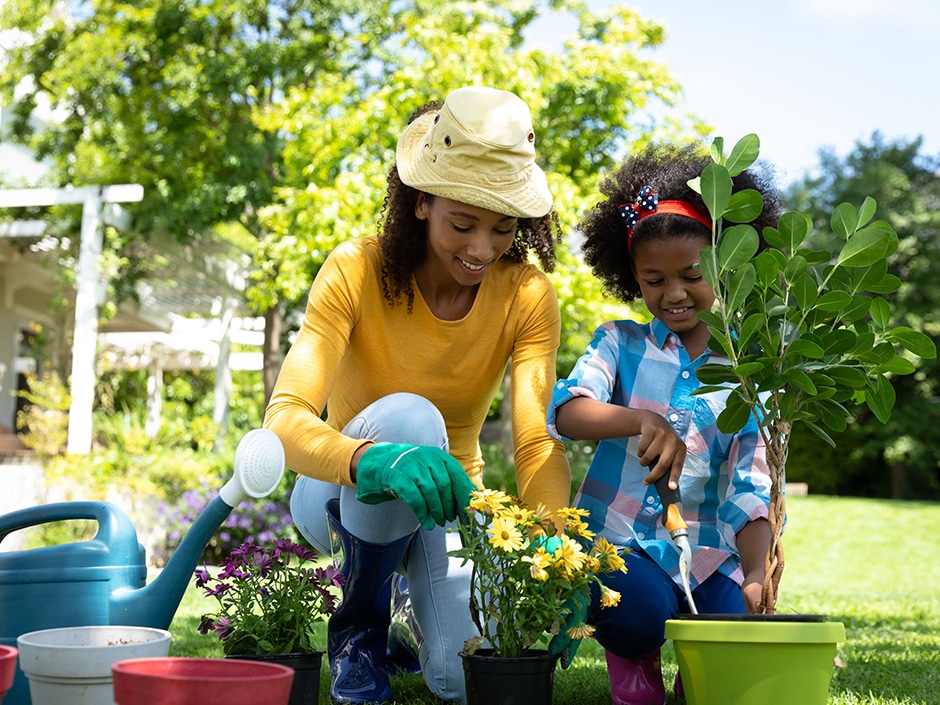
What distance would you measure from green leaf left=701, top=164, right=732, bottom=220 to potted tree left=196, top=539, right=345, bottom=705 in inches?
40.2

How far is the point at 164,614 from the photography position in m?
1.62

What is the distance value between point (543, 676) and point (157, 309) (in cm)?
1189

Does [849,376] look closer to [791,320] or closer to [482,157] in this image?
[791,320]

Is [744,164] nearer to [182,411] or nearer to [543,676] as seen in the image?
[543,676]

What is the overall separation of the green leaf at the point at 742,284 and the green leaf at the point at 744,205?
4.3 inches

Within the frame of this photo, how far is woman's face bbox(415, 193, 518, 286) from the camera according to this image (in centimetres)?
218

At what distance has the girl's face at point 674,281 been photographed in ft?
7.15

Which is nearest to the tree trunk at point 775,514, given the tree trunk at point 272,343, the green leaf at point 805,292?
the green leaf at point 805,292

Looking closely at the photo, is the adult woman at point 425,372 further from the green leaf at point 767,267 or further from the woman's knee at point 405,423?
the green leaf at point 767,267

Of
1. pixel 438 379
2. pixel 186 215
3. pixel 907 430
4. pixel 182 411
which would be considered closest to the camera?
pixel 438 379

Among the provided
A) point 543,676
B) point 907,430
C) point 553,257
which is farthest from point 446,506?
point 907,430

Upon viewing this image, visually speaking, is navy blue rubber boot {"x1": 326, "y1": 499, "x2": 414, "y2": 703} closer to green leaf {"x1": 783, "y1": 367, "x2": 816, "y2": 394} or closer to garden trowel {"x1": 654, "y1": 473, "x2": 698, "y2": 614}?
garden trowel {"x1": 654, "y1": 473, "x2": 698, "y2": 614}

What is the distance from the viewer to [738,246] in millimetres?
1599

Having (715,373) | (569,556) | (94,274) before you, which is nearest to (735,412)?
(715,373)
